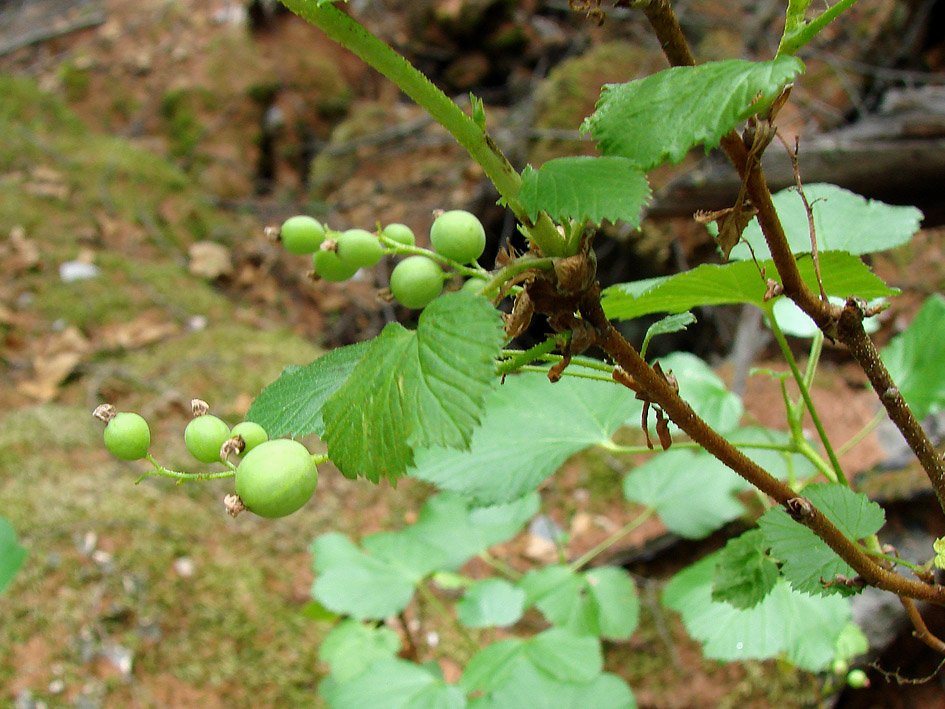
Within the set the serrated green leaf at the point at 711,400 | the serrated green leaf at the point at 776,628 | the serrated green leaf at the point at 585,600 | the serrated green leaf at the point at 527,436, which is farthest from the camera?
the serrated green leaf at the point at 585,600

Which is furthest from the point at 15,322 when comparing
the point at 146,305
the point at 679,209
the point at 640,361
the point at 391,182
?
the point at 640,361

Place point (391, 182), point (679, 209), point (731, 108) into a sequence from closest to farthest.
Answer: point (731, 108) → point (679, 209) → point (391, 182)

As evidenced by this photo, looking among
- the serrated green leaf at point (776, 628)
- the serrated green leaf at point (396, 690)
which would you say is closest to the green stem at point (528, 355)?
the serrated green leaf at point (776, 628)

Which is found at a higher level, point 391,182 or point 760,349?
point 760,349

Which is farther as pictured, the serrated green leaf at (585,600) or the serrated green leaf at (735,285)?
the serrated green leaf at (585,600)

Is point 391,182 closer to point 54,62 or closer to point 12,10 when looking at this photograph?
point 54,62

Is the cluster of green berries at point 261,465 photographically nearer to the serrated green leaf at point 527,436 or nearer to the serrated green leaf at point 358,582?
the serrated green leaf at point 527,436

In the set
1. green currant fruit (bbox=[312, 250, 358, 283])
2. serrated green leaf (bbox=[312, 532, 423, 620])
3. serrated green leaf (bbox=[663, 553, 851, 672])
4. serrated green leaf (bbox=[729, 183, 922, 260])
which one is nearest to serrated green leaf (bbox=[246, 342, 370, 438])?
green currant fruit (bbox=[312, 250, 358, 283])
